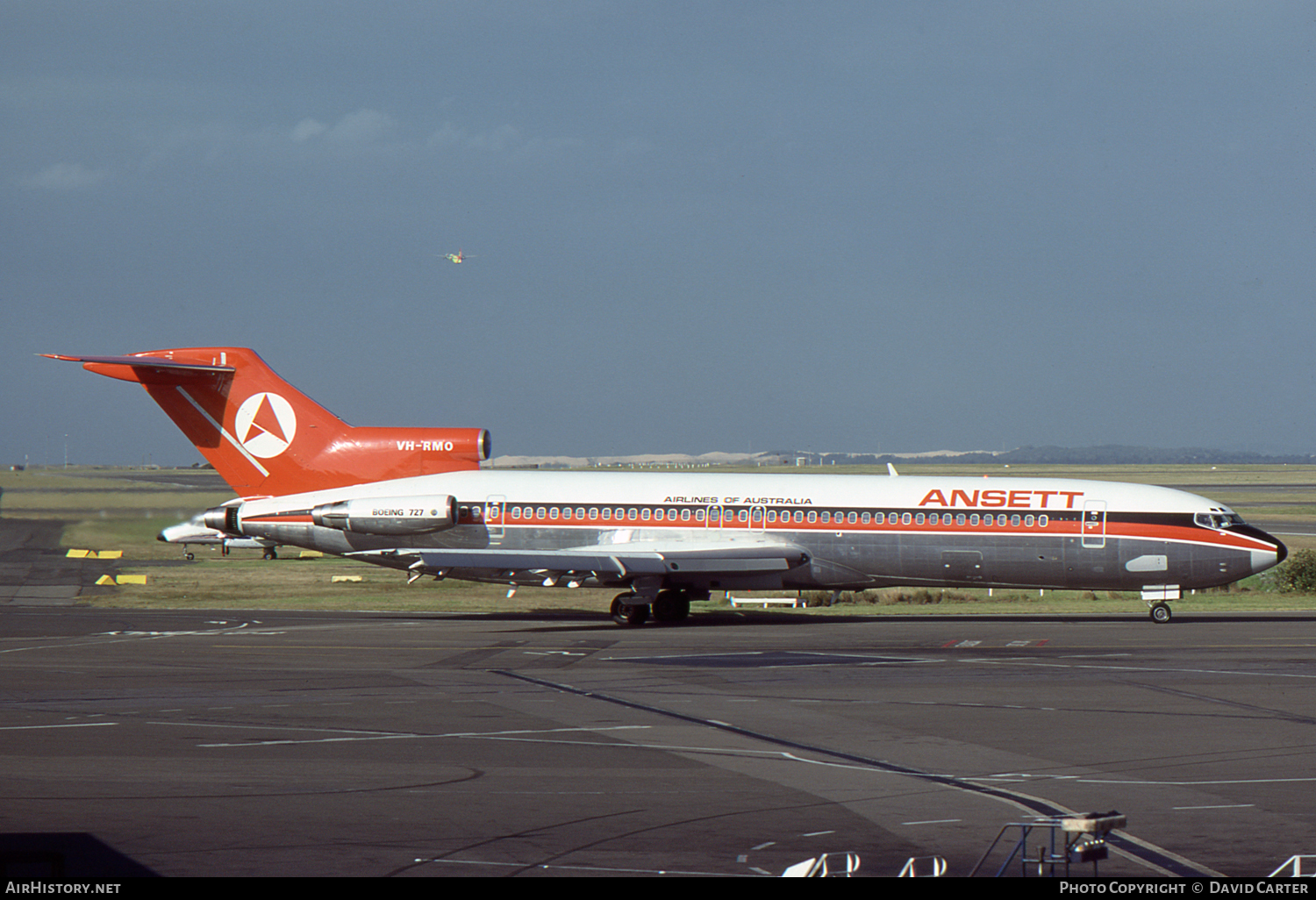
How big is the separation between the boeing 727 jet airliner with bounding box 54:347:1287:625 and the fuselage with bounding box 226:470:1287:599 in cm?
5

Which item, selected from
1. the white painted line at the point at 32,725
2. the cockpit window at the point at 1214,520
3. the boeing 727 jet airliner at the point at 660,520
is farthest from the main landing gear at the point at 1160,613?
the white painted line at the point at 32,725

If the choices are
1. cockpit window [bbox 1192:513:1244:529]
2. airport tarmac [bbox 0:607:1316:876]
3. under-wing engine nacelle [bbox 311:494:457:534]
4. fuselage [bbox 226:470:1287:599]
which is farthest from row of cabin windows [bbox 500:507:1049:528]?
airport tarmac [bbox 0:607:1316:876]

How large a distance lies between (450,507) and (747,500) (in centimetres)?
844

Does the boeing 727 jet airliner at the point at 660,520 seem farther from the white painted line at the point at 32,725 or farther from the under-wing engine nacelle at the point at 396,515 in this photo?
the white painted line at the point at 32,725

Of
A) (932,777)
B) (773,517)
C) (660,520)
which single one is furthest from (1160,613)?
(932,777)

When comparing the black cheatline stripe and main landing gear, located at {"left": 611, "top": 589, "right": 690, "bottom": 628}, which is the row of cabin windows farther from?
the black cheatline stripe

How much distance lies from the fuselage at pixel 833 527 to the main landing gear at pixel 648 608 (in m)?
0.68

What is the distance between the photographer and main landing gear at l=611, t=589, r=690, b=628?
3481 centimetres

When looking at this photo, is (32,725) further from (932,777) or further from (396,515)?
(396,515)

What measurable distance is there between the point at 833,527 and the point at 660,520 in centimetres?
489

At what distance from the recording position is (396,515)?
36000 millimetres

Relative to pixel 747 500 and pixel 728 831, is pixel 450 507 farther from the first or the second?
pixel 728 831

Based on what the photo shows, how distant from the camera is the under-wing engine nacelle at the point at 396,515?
118 feet

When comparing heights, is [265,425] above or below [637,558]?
above
